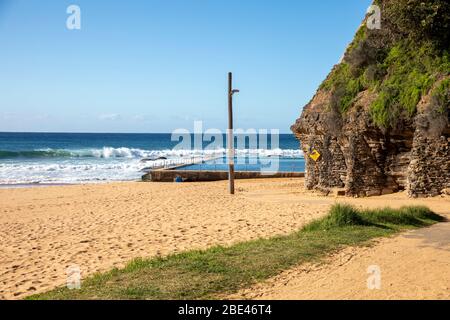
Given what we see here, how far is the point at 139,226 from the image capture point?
12.5m

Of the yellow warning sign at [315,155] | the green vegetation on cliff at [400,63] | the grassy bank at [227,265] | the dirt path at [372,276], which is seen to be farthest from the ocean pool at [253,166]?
the dirt path at [372,276]

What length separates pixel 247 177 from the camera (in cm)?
2941

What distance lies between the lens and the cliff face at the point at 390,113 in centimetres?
A: 1465

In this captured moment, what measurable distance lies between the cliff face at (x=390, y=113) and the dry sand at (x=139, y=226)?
106 centimetres

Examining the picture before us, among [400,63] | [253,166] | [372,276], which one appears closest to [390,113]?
[400,63]

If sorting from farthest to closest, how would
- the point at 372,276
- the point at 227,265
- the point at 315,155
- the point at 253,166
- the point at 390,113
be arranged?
the point at 253,166 → the point at 315,155 → the point at 390,113 → the point at 227,265 → the point at 372,276

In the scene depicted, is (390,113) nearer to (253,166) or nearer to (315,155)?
(315,155)

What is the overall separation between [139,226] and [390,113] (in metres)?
9.18

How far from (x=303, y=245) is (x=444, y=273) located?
8.57 feet

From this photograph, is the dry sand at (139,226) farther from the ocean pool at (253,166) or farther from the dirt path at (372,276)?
the ocean pool at (253,166)

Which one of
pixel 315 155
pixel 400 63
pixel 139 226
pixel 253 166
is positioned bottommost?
pixel 139 226

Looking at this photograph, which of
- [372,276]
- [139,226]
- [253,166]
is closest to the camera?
[372,276]
